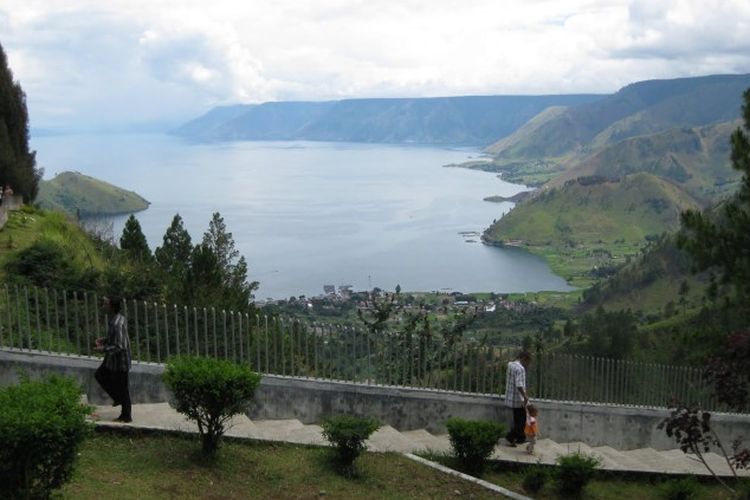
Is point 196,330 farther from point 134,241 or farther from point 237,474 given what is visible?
point 134,241

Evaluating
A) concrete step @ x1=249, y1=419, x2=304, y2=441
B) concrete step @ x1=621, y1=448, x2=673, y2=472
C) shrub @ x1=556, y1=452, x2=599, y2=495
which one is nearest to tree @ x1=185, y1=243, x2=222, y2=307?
concrete step @ x1=249, y1=419, x2=304, y2=441

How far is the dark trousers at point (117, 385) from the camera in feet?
26.8

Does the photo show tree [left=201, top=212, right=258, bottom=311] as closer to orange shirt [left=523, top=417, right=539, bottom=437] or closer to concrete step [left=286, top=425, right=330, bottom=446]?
concrete step [left=286, top=425, right=330, bottom=446]

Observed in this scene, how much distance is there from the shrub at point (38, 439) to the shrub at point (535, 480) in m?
4.63

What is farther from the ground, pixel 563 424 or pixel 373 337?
pixel 373 337

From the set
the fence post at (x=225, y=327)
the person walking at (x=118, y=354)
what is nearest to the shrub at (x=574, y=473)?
the fence post at (x=225, y=327)

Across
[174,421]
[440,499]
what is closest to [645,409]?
[440,499]

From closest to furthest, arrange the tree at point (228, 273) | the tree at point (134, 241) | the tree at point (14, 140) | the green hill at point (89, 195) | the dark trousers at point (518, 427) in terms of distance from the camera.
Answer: the dark trousers at point (518, 427) < the tree at point (228, 273) < the tree at point (134, 241) < the tree at point (14, 140) < the green hill at point (89, 195)

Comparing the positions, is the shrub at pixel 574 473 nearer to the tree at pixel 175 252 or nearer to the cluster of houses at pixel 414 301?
the tree at pixel 175 252

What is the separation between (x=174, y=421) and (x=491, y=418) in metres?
4.48

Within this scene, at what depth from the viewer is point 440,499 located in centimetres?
740

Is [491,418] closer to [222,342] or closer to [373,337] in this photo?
[373,337]

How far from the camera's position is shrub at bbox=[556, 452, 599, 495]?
7902 millimetres

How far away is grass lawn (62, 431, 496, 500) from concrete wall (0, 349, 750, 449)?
172 centimetres
